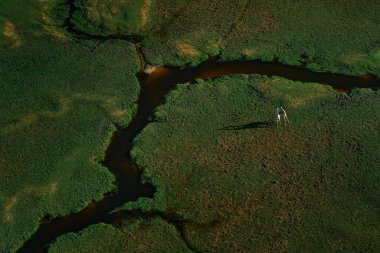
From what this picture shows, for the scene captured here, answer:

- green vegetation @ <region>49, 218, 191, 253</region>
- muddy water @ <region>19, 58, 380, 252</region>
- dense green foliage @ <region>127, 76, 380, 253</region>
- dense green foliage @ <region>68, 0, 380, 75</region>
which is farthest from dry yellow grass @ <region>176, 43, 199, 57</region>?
green vegetation @ <region>49, 218, 191, 253</region>

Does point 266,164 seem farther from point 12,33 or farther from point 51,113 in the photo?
point 12,33

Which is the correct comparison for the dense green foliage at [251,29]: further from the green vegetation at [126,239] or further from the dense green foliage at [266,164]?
the green vegetation at [126,239]

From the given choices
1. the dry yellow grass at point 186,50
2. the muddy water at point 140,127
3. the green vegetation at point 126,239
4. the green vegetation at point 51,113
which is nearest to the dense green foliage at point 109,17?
the green vegetation at point 51,113

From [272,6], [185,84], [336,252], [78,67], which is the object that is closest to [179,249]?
[336,252]

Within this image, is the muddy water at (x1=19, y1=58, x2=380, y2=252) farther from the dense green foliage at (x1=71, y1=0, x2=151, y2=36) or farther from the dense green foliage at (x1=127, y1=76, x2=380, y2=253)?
the dense green foliage at (x1=71, y1=0, x2=151, y2=36)

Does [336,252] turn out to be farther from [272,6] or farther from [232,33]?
[272,6]

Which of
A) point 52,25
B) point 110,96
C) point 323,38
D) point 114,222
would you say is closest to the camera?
point 114,222

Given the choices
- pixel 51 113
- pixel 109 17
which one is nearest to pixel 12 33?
pixel 109 17
